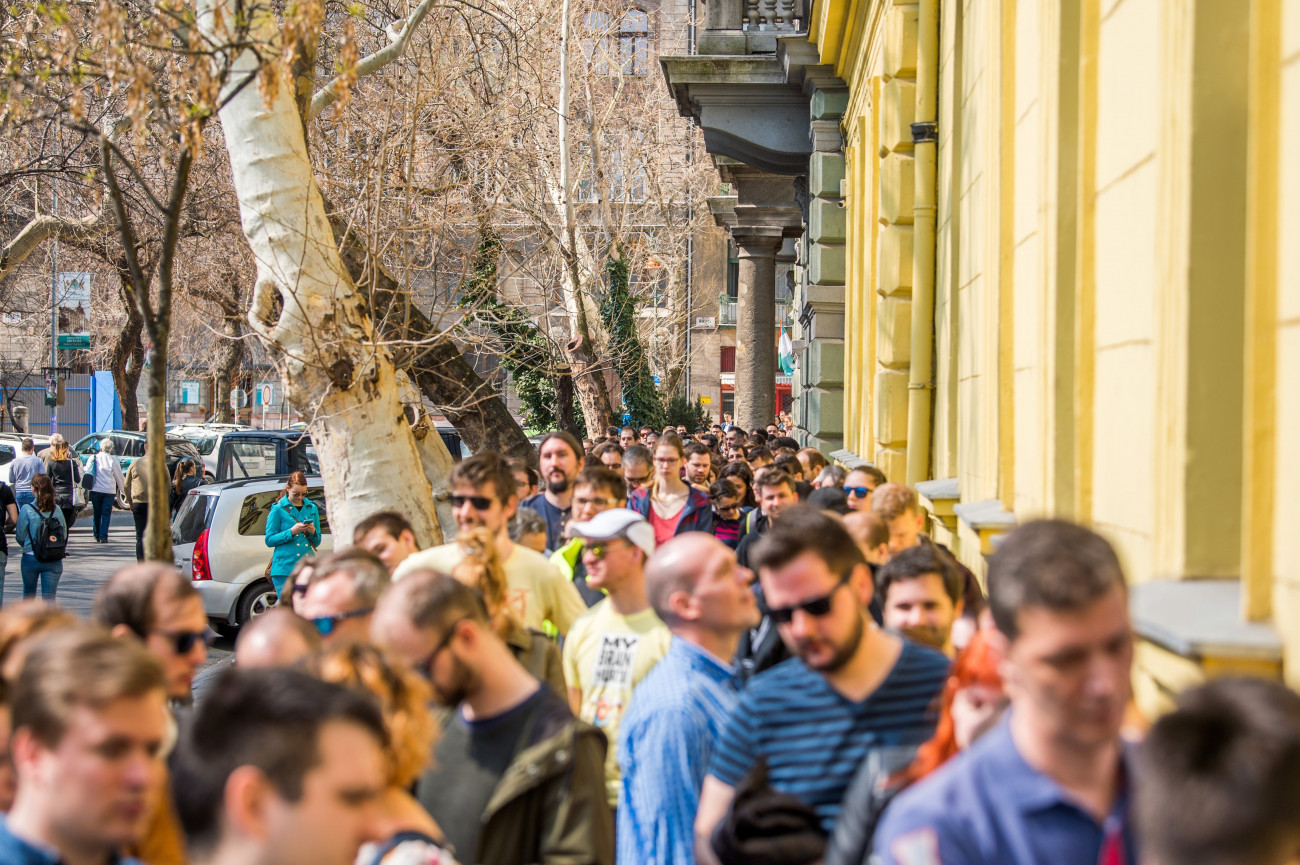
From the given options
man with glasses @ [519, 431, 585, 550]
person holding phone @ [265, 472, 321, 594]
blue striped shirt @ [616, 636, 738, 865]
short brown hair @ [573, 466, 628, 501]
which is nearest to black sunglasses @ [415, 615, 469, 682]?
blue striped shirt @ [616, 636, 738, 865]

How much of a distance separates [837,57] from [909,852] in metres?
15.3

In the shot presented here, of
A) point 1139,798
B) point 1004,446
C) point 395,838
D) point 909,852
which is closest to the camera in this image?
point 1139,798

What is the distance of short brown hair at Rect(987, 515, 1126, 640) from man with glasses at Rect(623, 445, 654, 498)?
7.38 metres

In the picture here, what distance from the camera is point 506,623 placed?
174 inches

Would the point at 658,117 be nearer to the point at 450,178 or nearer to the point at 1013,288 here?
the point at 450,178

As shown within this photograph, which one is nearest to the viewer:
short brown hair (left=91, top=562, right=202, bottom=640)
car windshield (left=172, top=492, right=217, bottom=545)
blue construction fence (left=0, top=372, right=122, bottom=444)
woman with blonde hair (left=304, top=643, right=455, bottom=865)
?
woman with blonde hair (left=304, top=643, right=455, bottom=865)

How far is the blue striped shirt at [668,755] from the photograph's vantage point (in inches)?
143

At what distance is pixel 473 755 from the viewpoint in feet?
11.1

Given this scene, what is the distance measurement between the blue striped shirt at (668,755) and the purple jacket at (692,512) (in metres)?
4.74

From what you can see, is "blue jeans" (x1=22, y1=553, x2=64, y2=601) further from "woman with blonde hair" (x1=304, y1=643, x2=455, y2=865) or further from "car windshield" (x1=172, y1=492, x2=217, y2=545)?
"woman with blonde hair" (x1=304, y1=643, x2=455, y2=865)

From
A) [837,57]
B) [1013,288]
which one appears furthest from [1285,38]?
[837,57]

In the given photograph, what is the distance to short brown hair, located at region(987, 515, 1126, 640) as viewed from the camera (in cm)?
232

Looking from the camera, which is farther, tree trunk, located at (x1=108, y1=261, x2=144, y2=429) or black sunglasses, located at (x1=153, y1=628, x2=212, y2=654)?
tree trunk, located at (x1=108, y1=261, x2=144, y2=429)

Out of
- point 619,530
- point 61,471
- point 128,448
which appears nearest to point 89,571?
point 61,471
